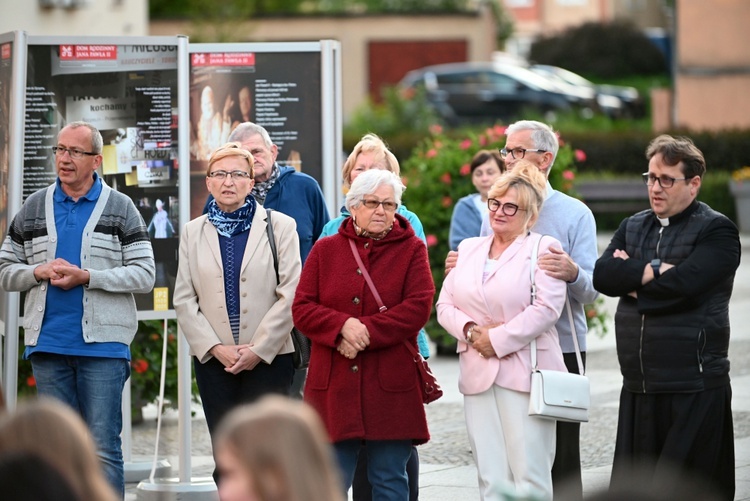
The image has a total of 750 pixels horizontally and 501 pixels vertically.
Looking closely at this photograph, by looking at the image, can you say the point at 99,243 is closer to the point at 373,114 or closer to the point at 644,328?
the point at 644,328

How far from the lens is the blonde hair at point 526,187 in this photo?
6.27 metres

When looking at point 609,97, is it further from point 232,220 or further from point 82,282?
point 82,282

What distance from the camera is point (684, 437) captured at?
6117 mm

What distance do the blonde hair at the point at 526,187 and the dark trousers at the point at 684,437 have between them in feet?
3.13

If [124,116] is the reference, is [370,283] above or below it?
below

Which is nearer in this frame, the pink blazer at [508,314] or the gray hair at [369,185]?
the pink blazer at [508,314]

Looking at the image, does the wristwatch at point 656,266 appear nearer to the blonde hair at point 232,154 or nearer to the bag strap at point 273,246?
the bag strap at point 273,246

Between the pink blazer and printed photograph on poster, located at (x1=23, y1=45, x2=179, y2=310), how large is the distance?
2189 mm

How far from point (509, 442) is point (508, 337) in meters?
0.49

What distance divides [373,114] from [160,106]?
76.8 ft

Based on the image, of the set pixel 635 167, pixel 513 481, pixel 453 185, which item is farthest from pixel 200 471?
pixel 635 167

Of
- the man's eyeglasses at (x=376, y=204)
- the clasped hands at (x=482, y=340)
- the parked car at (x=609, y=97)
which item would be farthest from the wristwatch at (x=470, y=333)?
the parked car at (x=609, y=97)

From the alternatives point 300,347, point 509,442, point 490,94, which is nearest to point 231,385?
point 300,347

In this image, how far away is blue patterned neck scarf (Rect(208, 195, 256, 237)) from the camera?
21.8ft
